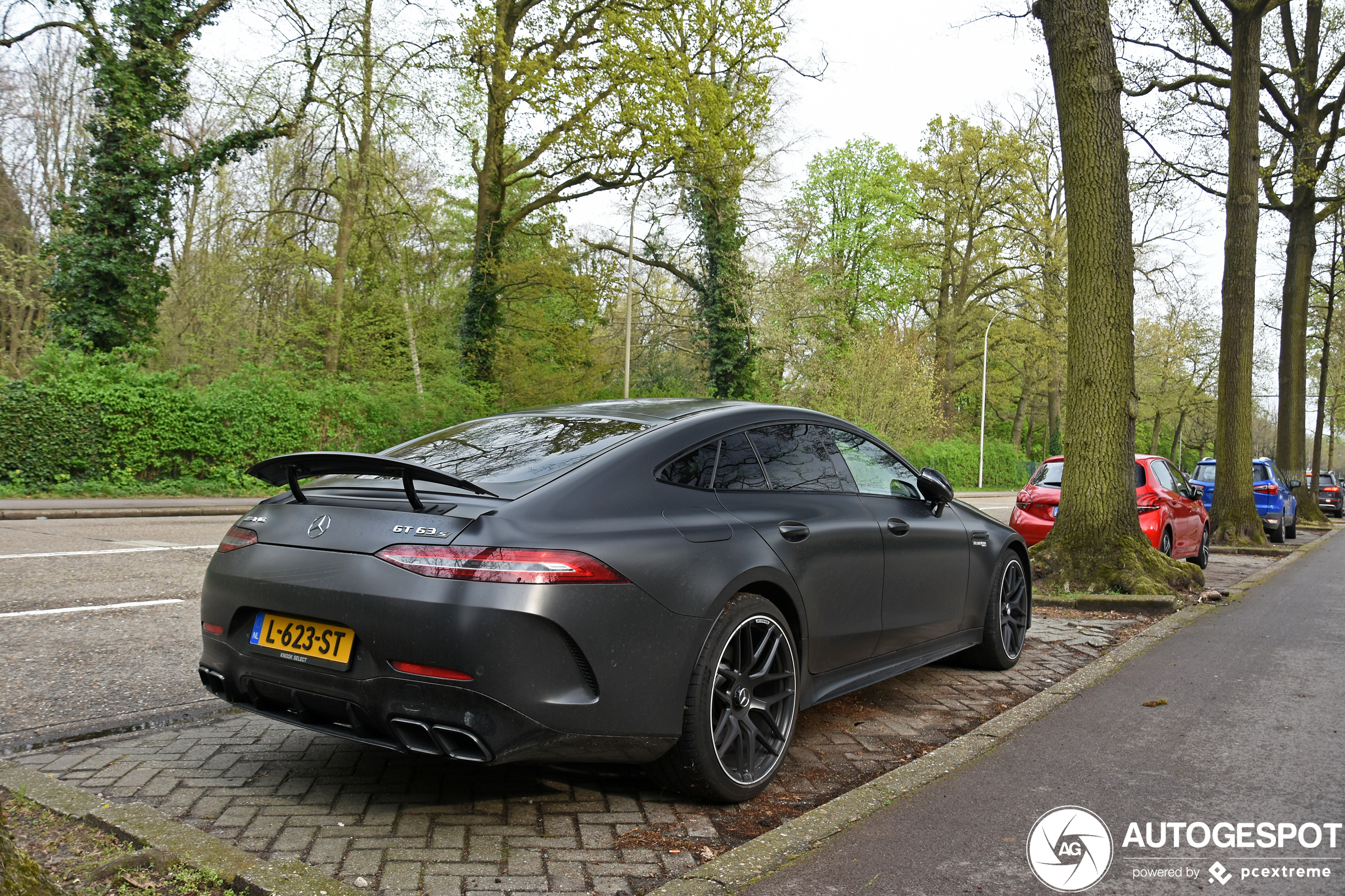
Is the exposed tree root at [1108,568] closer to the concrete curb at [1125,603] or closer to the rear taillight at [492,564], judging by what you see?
the concrete curb at [1125,603]

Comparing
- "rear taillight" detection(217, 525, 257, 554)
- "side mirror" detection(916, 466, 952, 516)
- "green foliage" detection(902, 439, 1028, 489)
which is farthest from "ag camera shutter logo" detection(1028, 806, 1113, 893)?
"green foliage" detection(902, 439, 1028, 489)

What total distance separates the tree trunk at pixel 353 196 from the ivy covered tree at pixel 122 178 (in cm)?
398

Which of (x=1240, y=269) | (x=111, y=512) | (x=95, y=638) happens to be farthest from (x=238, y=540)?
(x=1240, y=269)

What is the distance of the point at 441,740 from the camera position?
2.85 metres

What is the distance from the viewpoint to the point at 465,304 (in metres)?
24.9

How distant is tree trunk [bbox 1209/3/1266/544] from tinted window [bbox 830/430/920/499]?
12740 millimetres

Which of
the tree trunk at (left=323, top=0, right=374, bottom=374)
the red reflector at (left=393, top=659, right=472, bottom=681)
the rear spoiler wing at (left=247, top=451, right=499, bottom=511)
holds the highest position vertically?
the tree trunk at (left=323, top=0, right=374, bottom=374)

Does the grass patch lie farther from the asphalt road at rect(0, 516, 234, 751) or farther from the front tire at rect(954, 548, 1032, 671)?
the front tire at rect(954, 548, 1032, 671)

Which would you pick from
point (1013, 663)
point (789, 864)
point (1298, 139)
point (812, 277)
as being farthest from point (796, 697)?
point (812, 277)

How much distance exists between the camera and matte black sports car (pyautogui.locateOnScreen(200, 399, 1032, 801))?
112 inches

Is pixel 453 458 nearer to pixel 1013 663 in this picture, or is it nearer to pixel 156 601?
pixel 1013 663

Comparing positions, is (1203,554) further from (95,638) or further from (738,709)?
(95,638)

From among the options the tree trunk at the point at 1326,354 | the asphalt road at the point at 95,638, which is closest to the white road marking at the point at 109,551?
the asphalt road at the point at 95,638

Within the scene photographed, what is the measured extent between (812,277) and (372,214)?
16.7 m
